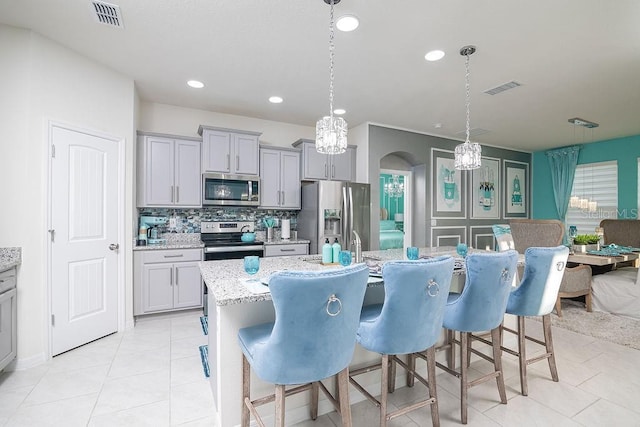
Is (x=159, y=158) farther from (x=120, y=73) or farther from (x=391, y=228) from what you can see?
(x=391, y=228)

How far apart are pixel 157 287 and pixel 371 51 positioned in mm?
3417

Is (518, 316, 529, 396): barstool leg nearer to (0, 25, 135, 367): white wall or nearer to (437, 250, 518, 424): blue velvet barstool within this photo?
(437, 250, 518, 424): blue velvet barstool

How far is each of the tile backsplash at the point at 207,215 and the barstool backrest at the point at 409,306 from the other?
3.36m

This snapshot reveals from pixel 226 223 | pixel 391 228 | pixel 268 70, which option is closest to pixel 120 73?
pixel 268 70

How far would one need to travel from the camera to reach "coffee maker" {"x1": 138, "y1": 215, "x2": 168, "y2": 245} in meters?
3.80

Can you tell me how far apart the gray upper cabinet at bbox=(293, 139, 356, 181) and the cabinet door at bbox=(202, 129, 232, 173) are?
1.11 metres

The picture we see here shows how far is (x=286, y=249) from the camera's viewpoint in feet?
14.1

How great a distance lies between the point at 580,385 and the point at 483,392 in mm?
762

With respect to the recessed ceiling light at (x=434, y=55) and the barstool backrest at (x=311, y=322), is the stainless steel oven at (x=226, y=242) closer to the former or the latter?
the barstool backrest at (x=311, y=322)

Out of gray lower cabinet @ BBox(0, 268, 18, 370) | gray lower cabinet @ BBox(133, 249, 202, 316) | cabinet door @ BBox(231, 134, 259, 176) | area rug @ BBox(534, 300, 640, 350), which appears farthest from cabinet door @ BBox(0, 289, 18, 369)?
area rug @ BBox(534, 300, 640, 350)

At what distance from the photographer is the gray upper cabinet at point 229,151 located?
13.4 feet

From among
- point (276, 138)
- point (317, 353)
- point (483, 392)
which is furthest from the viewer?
point (276, 138)

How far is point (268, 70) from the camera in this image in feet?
10.4

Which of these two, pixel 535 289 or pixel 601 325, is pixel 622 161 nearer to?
pixel 601 325
